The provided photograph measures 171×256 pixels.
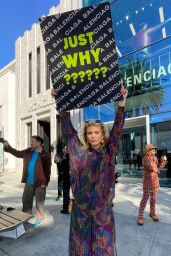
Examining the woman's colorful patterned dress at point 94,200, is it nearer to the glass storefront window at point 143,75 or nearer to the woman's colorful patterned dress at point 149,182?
the woman's colorful patterned dress at point 149,182

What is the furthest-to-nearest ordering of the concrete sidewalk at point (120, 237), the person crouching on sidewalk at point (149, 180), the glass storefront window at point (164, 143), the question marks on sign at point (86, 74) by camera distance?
the glass storefront window at point (164, 143)
the person crouching on sidewalk at point (149, 180)
the concrete sidewalk at point (120, 237)
the question marks on sign at point (86, 74)

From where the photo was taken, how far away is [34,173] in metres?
5.25

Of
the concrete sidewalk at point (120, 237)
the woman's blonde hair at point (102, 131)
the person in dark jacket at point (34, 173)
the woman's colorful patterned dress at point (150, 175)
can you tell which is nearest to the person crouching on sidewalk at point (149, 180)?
the woman's colorful patterned dress at point (150, 175)

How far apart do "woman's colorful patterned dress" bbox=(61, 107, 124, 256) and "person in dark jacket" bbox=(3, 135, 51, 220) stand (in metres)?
3.18

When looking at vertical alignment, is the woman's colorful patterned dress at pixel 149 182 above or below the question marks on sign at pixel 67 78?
below

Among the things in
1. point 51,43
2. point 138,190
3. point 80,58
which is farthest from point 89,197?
point 138,190

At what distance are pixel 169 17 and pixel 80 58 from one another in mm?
9649

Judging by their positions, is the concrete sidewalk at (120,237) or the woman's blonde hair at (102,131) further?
the concrete sidewalk at (120,237)

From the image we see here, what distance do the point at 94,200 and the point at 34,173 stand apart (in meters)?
3.34

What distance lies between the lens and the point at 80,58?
2.80 metres

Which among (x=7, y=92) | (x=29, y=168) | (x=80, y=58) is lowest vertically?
(x=29, y=168)

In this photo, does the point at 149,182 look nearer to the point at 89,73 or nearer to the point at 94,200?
the point at 89,73

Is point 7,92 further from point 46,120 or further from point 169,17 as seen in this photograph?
point 169,17

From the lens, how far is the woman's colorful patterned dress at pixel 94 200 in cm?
208
